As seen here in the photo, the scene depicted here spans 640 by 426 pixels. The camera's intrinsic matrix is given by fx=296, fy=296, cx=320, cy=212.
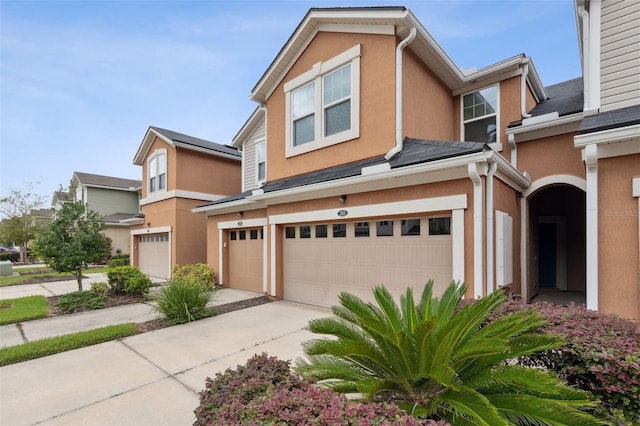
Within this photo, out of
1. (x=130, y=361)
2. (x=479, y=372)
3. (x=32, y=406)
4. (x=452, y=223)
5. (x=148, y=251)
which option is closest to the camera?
(x=479, y=372)

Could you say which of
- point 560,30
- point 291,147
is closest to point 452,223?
point 291,147

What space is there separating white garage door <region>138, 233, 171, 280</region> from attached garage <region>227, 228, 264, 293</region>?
4459mm

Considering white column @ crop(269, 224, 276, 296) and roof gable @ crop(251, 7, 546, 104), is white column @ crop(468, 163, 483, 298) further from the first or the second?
white column @ crop(269, 224, 276, 296)

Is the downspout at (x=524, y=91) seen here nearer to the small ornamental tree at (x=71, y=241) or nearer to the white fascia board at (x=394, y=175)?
the white fascia board at (x=394, y=175)

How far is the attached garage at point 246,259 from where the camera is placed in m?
10.5

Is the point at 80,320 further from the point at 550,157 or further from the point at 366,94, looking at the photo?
the point at 550,157

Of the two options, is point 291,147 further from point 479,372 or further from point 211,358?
point 479,372

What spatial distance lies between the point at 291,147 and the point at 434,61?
4731 millimetres

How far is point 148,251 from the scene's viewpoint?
54.0 ft

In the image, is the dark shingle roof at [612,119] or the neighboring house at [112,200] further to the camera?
the neighboring house at [112,200]

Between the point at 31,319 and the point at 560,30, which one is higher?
the point at 560,30

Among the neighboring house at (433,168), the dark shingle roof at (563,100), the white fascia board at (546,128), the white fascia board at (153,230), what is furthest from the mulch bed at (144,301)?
the dark shingle roof at (563,100)

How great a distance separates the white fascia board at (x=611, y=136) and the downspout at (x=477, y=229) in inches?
69.7

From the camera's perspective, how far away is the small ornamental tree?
9.49 m
